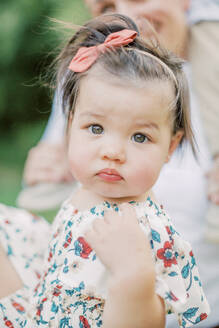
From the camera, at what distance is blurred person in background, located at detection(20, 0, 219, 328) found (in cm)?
204

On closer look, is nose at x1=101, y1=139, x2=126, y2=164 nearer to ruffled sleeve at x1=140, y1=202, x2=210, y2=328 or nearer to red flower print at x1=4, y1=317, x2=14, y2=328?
ruffled sleeve at x1=140, y1=202, x2=210, y2=328

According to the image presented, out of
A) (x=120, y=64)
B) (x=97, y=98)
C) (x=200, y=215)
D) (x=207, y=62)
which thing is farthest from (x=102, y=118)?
(x=207, y=62)

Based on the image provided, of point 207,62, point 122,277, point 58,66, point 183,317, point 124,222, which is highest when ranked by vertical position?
point 207,62

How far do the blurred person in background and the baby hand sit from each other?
908 mm

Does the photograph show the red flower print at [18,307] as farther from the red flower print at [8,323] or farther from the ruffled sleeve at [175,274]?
the ruffled sleeve at [175,274]

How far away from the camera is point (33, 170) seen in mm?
2496

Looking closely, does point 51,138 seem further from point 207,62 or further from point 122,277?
point 122,277

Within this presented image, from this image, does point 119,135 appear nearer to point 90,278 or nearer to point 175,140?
point 175,140

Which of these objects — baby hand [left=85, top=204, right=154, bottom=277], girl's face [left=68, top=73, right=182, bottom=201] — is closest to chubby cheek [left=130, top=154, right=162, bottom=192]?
girl's face [left=68, top=73, right=182, bottom=201]

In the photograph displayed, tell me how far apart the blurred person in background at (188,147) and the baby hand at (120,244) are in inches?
35.7

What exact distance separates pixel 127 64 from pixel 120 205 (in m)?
0.41

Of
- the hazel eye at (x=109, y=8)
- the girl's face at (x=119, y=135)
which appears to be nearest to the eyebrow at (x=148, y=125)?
the girl's face at (x=119, y=135)

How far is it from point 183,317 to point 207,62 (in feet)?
4.70

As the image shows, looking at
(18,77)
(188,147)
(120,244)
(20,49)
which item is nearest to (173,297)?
(120,244)
